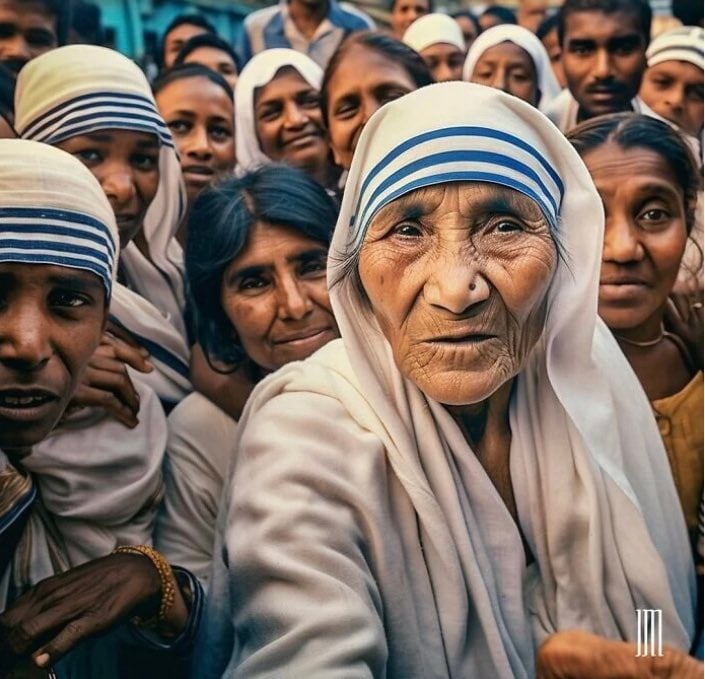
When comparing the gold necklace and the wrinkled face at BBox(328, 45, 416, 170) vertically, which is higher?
the wrinkled face at BBox(328, 45, 416, 170)

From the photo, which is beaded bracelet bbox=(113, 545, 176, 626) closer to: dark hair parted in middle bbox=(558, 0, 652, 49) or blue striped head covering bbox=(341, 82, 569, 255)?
blue striped head covering bbox=(341, 82, 569, 255)

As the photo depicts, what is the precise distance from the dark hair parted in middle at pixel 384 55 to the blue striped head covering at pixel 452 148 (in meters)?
1.28

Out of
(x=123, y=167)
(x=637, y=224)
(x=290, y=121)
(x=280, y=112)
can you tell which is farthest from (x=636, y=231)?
(x=280, y=112)

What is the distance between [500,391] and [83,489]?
845 mm

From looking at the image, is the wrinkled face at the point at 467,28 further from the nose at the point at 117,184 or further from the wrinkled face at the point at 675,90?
the nose at the point at 117,184

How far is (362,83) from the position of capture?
312 cm

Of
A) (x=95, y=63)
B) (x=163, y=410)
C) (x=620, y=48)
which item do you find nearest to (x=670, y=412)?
(x=163, y=410)

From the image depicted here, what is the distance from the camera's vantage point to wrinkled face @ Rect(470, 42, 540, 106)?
445 centimetres

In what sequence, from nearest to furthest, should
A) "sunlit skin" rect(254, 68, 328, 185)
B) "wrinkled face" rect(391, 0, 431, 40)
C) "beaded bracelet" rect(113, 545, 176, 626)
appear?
1. "beaded bracelet" rect(113, 545, 176, 626)
2. "sunlit skin" rect(254, 68, 328, 185)
3. "wrinkled face" rect(391, 0, 431, 40)

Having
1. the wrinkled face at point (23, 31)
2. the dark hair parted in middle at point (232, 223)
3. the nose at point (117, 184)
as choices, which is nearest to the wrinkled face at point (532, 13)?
the wrinkled face at point (23, 31)

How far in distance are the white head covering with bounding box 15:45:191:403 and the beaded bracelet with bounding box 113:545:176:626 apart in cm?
56

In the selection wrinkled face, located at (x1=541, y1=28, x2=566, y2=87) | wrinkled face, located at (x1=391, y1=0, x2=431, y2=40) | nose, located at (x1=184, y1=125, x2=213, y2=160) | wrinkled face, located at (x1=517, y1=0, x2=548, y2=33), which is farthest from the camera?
wrinkled face, located at (x1=517, y1=0, x2=548, y2=33)

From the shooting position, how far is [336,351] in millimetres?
2053

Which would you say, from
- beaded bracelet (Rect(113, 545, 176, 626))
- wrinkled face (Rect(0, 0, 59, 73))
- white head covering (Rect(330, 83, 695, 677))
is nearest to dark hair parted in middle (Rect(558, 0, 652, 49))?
wrinkled face (Rect(0, 0, 59, 73))
